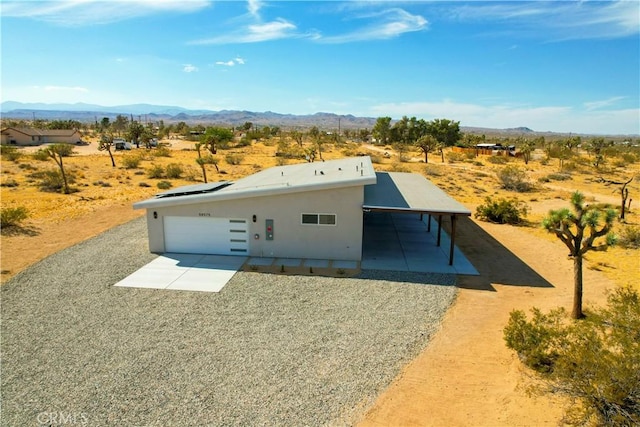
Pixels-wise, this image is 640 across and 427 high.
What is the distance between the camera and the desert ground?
802 centimetres

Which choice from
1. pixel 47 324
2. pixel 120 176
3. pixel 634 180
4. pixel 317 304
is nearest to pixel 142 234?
pixel 47 324

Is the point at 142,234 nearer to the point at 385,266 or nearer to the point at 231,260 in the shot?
the point at 231,260

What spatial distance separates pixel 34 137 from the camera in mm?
70062

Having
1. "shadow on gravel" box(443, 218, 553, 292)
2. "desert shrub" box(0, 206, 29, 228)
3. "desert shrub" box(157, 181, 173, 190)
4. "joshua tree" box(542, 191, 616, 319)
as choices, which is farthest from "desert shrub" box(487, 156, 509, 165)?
"desert shrub" box(0, 206, 29, 228)

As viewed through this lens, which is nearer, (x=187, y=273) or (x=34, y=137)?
(x=187, y=273)

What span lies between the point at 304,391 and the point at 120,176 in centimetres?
3489

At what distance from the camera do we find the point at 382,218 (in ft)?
80.1

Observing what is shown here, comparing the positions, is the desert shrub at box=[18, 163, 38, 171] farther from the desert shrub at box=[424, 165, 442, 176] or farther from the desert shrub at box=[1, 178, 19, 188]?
the desert shrub at box=[424, 165, 442, 176]

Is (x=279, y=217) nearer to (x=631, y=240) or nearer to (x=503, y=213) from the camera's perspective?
(x=503, y=213)

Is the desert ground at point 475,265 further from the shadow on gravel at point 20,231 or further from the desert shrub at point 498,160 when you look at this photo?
the desert shrub at point 498,160

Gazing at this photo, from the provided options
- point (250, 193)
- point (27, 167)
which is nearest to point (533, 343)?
point (250, 193)

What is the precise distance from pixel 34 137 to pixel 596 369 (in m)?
86.1

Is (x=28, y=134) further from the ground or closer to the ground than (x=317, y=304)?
further from the ground

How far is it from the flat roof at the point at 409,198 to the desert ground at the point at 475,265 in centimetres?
268
